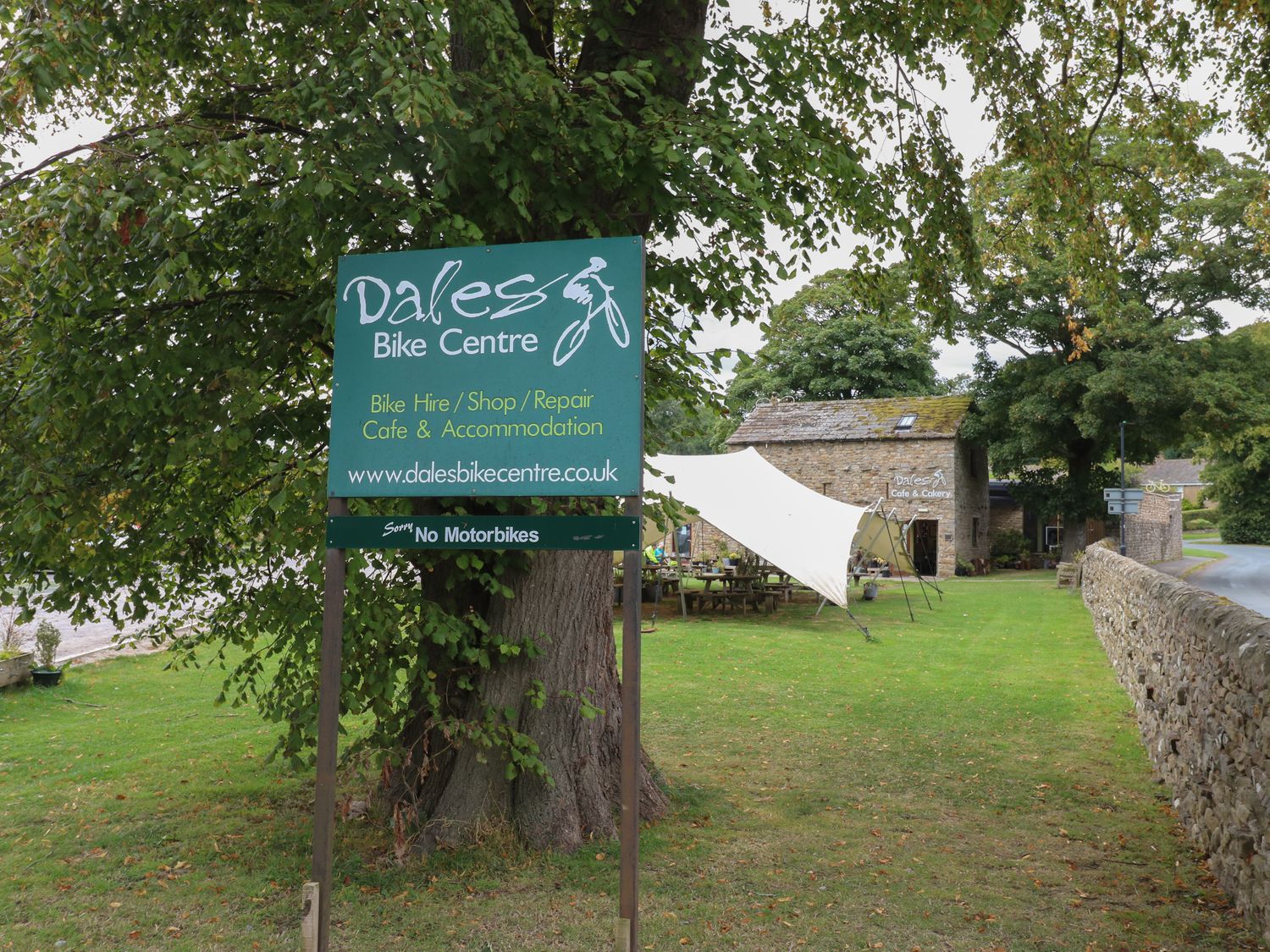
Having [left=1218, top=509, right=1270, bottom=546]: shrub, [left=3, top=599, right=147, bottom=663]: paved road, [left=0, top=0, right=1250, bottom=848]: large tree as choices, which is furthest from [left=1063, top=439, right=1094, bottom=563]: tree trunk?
[left=0, top=0, right=1250, bottom=848]: large tree

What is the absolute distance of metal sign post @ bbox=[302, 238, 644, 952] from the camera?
3740 millimetres

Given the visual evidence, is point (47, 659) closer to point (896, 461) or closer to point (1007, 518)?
point (896, 461)

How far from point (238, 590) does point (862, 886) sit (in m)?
4.03

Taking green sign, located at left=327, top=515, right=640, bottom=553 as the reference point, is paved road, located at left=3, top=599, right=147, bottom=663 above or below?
below

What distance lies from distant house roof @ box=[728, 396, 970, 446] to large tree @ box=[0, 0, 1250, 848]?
2748 cm

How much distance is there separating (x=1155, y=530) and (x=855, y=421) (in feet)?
45.4

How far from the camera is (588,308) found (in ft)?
12.6

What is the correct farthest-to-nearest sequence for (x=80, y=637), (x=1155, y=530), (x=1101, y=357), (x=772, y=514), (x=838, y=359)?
(x=838, y=359) → (x=1155, y=530) → (x=1101, y=357) → (x=772, y=514) → (x=80, y=637)

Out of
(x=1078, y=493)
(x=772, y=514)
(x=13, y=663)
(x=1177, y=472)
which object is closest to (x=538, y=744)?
(x=13, y=663)

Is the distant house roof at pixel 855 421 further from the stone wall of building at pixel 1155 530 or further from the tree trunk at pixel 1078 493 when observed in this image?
the stone wall of building at pixel 1155 530

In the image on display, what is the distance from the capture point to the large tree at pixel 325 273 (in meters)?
4.41

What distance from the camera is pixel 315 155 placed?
4.53 meters

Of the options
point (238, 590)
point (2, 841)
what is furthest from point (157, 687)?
point (238, 590)

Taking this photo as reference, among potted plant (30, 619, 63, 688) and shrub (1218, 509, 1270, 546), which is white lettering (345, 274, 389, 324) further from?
shrub (1218, 509, 1270, 546)
